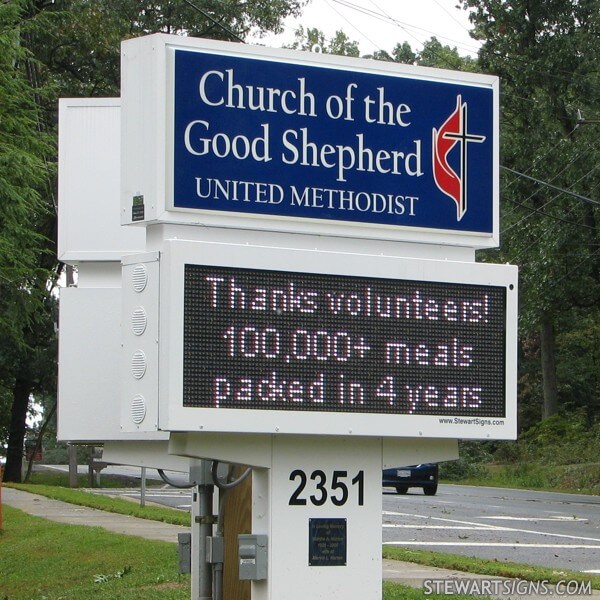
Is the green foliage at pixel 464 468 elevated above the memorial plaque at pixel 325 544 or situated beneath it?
situated beneath

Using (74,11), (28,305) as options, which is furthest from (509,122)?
(28,305)

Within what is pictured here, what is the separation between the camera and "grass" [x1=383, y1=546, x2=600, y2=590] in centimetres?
1202

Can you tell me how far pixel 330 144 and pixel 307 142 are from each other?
0.50 ft

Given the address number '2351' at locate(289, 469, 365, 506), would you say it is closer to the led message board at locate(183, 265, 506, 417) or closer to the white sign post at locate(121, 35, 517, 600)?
the white sign post at locate(121, 35, 517, 600)

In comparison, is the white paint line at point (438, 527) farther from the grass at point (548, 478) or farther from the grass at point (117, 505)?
the grass at point (548, 478)

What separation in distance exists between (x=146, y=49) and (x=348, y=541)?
3.07 m

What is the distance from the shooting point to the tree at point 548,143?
135 feet

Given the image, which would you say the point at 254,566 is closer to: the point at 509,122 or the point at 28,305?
the point at 28,305

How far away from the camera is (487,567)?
12781 millimetres

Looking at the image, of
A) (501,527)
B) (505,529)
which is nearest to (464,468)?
(501,527)

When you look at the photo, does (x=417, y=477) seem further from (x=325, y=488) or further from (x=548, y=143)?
(x=325, y=488)

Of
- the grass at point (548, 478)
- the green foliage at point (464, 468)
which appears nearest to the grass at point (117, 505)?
the grass at point (548, 478)

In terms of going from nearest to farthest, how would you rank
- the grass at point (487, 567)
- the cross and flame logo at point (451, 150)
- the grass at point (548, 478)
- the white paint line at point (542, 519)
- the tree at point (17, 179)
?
the cross and flame logo at point (451, 150)
the grass at point (487, 567)
the tree at point (17, 179)
the white paint line at point (542, 519)
the grass at point (548, 478)

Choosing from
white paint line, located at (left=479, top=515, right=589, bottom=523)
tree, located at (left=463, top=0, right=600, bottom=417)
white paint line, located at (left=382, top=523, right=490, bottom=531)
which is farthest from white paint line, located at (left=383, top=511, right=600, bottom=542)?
tree, located at (left=463, top=0, right=600, bottom=417)
